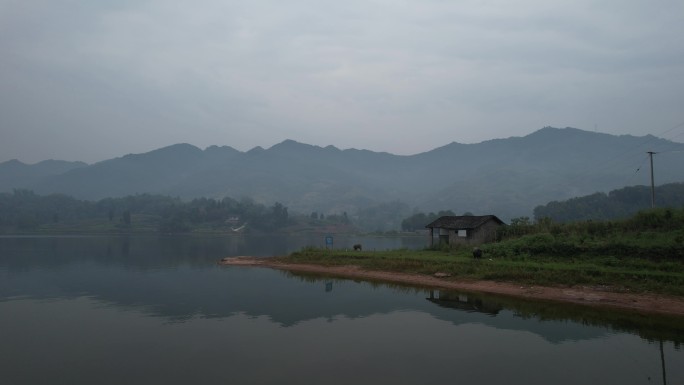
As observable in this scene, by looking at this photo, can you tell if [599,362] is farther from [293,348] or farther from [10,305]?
[10,305]

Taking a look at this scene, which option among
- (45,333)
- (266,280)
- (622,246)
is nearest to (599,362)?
(622,246)

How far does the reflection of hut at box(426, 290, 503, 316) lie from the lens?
28269 mm

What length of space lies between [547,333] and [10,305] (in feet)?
110

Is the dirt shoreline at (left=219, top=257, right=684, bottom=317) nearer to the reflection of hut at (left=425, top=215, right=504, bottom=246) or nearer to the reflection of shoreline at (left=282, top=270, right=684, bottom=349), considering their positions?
the reflection of shoreline at (left=282, top=270, right=684, bottom=349)

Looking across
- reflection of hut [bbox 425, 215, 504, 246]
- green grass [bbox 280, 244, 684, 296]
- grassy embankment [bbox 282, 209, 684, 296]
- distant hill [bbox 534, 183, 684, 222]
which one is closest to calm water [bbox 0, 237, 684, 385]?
green grass [bbox 280, 244, 684, 296]

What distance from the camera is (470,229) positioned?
51656 millimetres

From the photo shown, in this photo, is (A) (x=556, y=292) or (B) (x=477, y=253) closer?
(A) (x=556, y=292)

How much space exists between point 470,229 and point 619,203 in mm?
116381

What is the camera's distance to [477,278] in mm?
36094

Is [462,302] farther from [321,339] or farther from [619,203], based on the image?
[619,203]

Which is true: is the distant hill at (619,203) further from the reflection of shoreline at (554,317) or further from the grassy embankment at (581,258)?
the reflection of shoreline at (554,317)

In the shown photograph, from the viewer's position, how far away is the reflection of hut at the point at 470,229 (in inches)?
2031

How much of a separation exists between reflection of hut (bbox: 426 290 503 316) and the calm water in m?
0.12

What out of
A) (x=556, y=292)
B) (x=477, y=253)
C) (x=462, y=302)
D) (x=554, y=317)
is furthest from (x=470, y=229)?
(x=554, y=317)
